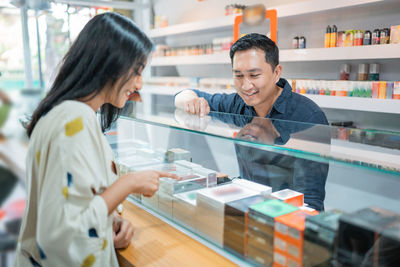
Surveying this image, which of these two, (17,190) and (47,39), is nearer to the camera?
(17,190)

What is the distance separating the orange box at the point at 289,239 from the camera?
88cm

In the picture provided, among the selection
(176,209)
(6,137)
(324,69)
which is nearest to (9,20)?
(6,137)

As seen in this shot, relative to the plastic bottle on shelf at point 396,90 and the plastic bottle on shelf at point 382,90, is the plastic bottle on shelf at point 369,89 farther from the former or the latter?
the plastic bottle on shelf at point 396,90

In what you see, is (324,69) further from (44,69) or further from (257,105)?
(44,69)

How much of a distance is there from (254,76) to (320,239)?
1259 millimetres

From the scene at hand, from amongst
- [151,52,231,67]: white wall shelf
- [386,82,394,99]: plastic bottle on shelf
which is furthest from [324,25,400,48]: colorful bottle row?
[151,52,231,67]: white wall shelf

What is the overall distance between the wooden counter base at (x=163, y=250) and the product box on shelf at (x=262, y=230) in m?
0.10

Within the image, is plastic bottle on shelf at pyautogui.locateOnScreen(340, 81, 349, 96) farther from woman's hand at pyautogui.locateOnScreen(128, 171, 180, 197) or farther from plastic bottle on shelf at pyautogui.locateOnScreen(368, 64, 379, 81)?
woman's hand at pyautogui.locateOnScreen(128, 171, 180, 197)

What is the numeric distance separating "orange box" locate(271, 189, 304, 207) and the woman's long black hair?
25.2 inches

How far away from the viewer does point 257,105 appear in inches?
81.7

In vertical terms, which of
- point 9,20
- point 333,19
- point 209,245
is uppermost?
point 9,20

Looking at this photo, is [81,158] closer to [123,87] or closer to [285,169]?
[123,87]

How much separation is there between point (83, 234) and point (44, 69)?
5458 millimetres

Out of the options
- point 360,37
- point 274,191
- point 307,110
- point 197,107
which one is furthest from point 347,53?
point 274,191
